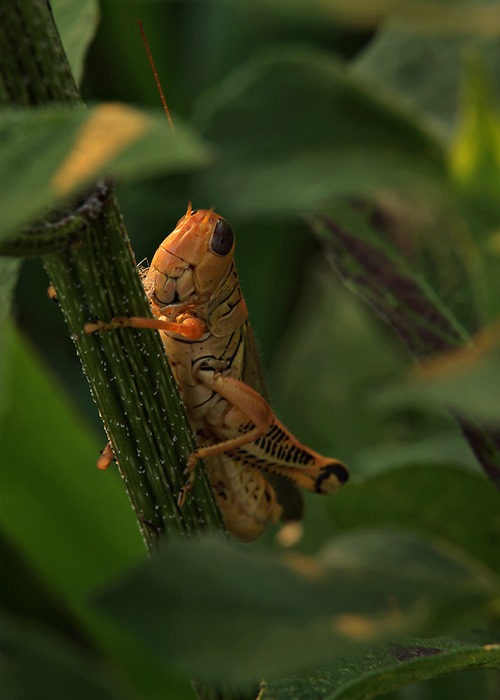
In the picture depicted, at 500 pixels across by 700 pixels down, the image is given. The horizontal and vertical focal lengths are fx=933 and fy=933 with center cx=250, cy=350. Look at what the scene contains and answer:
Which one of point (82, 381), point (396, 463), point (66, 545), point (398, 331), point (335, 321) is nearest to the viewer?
point (398, 331)

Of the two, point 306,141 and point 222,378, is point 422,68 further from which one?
point 306,141

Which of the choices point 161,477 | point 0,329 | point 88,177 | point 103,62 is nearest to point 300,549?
point 161,477

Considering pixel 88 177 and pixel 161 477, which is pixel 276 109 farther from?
pixel 161 477

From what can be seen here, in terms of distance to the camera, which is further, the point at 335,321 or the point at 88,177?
the point at 335,321

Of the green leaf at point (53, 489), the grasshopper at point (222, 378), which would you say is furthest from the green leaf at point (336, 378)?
the green leaf at point (53, 489)

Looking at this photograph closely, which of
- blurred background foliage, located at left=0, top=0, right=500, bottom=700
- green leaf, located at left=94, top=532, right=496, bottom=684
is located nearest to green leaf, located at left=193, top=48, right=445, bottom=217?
blurred background foliage, located at left=0, top=0, right=500, bottom=700

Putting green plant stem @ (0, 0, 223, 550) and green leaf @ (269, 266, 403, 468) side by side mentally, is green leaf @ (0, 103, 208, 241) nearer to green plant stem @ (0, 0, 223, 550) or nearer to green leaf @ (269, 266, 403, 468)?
green plant stem @ (0, 0, 223, 550)

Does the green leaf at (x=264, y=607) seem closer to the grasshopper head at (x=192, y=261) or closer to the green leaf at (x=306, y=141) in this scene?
the green leaf at (x=306, y=141)
